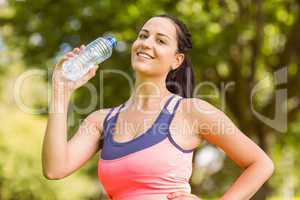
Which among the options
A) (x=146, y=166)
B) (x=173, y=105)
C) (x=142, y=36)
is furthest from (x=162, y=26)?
(x=146, y=166)

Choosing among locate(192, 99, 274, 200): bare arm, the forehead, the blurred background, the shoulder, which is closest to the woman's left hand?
locate(192, 99, 274, 200): bare arm

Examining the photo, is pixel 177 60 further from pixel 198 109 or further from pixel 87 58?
pixel 87 58

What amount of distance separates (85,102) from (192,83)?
23.0 feet

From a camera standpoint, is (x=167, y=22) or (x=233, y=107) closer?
A: (x=167, y=22)

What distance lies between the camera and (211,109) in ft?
8.98

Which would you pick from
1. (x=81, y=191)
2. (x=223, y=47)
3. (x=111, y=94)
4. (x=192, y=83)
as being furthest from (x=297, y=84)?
(x=81, y=191)

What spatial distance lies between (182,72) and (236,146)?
46cm

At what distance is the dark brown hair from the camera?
289 centimetres

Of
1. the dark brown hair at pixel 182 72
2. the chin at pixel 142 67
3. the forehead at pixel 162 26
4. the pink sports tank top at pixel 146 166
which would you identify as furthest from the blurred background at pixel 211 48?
the pink sports tank top at pixel 146 166

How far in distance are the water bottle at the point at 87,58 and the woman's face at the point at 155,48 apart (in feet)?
0.36

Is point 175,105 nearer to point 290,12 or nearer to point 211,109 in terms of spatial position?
point 211,109

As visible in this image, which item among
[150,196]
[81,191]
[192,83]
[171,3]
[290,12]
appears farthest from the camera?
[81,191]

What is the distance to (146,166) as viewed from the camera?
8.46 ft

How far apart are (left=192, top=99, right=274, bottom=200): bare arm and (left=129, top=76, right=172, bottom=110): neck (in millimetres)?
154
